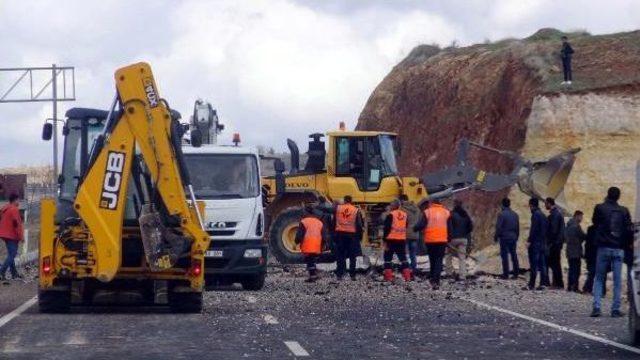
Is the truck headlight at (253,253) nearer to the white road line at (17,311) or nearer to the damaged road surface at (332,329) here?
the damaged road surface at (332,329)

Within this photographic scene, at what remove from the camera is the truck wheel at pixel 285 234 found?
3703 centimetres

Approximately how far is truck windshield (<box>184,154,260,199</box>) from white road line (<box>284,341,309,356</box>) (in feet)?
33.5

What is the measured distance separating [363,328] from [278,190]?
10215 millimetres

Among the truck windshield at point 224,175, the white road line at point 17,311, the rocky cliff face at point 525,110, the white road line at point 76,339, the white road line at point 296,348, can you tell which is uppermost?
the rocky cliff face at point 525,110

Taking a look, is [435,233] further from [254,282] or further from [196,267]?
[196,267]

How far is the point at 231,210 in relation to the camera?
26391 millimetres

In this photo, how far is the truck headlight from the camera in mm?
26244

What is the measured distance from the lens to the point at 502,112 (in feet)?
202

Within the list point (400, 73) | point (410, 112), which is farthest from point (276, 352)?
point (400, 73)

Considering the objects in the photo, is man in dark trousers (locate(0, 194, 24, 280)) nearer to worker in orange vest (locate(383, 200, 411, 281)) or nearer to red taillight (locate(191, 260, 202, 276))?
worker in orange vest (locate(383, 200, 411, 281))

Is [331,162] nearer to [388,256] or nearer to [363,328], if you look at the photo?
[388,256]

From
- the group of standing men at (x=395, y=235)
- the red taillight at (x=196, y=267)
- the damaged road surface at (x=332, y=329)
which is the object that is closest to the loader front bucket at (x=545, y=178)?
the group of standing men at (x=395, y=235)

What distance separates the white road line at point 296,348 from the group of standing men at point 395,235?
40.5ft

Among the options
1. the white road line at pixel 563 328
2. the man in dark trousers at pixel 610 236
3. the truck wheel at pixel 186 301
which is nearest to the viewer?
the white road line at pixel 563 328
